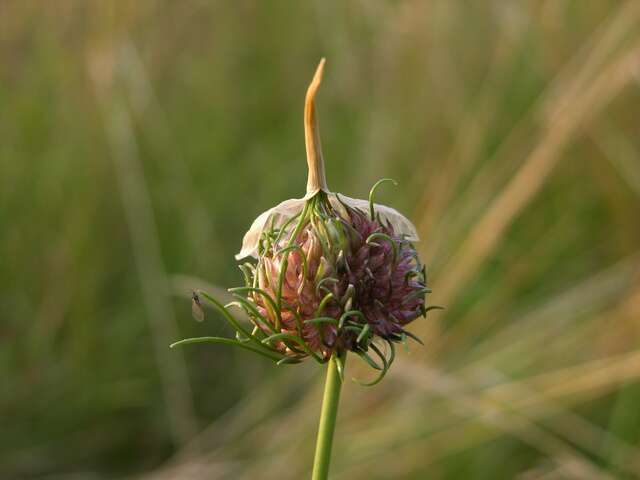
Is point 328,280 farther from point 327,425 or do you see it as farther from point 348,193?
point 348,193

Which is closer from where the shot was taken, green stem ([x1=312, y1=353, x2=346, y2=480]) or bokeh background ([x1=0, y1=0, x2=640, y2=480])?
green stem ([x1=312, y1=353, x2=346, y2=480])

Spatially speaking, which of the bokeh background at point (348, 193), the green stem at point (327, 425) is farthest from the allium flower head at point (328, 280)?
the bokeh background at point (348, 193)

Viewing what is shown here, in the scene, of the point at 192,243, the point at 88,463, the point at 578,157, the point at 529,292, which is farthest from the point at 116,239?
the point at 578,157

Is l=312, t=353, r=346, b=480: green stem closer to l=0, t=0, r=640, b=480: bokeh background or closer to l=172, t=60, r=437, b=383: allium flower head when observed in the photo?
l=172, t=60, r=437, b=383: allium flower head

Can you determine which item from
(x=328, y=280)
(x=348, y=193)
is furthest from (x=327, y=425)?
(x=348, y=193)

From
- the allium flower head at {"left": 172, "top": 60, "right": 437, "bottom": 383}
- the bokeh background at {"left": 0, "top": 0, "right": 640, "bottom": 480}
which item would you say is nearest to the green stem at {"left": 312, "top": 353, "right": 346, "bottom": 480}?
the allium flower head at {"left": 172, "top": 60, "right": 437, "bottom": 383}

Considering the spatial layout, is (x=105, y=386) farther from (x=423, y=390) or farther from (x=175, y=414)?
(x=423, y=390)
